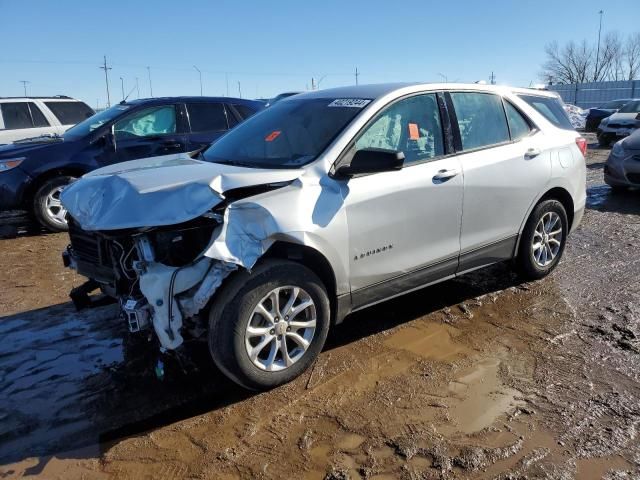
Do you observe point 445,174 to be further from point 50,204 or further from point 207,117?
point 50,204

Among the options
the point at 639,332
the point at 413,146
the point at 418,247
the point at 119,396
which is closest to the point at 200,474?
the point at 119,396

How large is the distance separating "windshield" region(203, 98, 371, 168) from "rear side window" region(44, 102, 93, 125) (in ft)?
28.7

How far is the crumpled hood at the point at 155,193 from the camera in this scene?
3.00 meters

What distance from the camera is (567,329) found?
4.09m

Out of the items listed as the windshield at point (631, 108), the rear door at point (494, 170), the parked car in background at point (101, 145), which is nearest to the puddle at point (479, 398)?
the rear door at point (494, 170)

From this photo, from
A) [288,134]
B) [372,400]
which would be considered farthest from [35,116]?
[372,400]

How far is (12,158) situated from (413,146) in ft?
19.0

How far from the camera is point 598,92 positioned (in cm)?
3584

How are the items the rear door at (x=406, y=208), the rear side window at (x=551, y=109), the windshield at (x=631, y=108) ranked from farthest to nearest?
the windshield at (x=631, y=108), the rear side window at (x=551, y=109), the rear door at (x=406, y=208)

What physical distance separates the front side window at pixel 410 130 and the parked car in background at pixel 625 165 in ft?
20.5

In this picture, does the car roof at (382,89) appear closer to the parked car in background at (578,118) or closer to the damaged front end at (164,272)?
the damaged front end at (164,272)

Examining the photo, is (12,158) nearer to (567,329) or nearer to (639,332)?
(567,329)

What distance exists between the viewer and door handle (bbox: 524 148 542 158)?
463 cm

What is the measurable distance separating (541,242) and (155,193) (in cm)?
356
